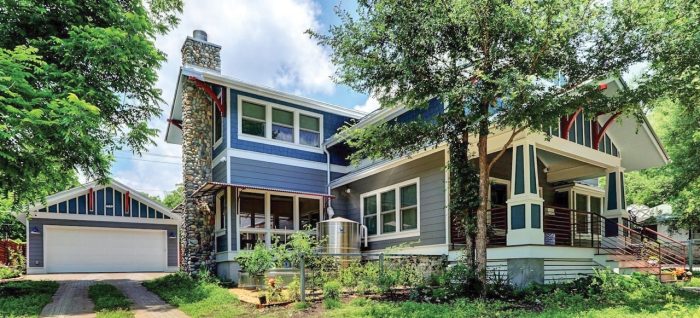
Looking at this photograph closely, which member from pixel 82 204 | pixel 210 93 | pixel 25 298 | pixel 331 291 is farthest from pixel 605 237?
pixel 82 204

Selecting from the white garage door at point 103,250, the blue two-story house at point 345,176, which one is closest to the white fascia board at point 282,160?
the blue two-story house at point 345,176

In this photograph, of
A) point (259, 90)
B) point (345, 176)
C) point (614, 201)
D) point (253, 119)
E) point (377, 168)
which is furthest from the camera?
point (345, 176)

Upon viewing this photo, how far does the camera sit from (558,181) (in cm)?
1402

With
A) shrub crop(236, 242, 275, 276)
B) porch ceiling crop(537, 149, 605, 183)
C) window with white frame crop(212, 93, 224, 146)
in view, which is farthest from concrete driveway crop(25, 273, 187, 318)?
porch ceiling crop(537, 149, 605, 183)

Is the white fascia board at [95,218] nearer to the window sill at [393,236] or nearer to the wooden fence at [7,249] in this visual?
the wooden fence at [7,249]

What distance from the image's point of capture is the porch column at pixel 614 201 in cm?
1184

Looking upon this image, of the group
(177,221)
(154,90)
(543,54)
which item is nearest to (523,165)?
(543,54)

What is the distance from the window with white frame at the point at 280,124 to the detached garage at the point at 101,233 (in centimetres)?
926

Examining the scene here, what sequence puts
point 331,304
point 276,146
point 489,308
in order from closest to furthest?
1. point 489,308
2. point 331,304
3. point 276,146

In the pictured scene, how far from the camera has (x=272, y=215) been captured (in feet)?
44.5

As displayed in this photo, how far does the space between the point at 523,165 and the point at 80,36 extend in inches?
411

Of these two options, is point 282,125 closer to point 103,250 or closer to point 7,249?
point 103,250

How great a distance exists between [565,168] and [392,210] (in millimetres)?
5586

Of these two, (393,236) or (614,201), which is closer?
(614,201)
